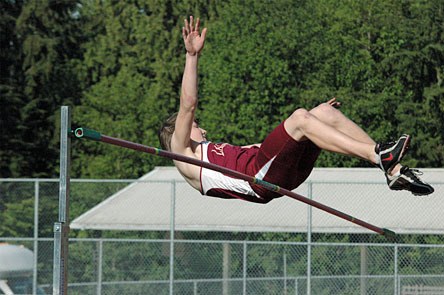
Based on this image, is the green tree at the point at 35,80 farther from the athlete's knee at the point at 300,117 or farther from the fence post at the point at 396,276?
the athlete's knee at the point at 300,117

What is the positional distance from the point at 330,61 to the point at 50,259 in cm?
1089

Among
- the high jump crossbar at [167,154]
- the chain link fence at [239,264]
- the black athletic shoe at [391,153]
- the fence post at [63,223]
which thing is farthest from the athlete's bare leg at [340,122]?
the chain link fence at [239,264]

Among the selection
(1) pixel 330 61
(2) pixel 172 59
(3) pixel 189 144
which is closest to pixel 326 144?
(3) pixel 189 144

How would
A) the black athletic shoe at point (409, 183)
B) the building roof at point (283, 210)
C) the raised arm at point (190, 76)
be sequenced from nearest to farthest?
the black athletic shoe at point (409, 183) → the raised arm at point (190, 76) → the building roof at point (283, 210)

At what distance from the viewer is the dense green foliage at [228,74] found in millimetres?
24141

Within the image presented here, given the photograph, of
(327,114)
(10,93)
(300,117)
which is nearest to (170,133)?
(300,117)

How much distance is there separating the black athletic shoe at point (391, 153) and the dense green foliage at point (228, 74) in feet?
53.7

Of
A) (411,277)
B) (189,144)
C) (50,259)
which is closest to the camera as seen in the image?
(189,144)

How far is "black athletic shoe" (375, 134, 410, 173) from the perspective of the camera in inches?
231

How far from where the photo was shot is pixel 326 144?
6.19 meters

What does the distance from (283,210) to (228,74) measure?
9267 millimetres

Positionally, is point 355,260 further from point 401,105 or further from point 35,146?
point 35,146

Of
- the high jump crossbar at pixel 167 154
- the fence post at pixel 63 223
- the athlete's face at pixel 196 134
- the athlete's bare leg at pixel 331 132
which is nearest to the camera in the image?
the fence post at pixel 63 223

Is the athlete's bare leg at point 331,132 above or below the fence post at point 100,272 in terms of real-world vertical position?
above
